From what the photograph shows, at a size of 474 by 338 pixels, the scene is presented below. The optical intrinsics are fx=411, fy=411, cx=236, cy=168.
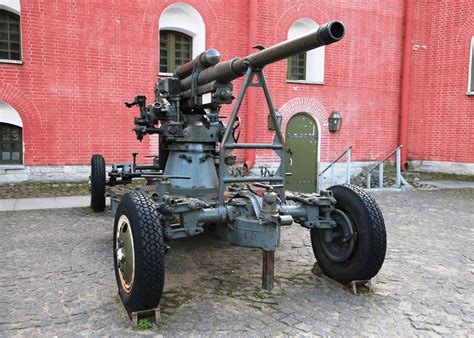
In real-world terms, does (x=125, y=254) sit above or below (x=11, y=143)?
below

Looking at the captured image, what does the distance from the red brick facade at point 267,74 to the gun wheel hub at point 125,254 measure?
7094mm

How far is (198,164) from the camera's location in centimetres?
470

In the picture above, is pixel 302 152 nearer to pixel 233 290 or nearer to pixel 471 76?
pixel 471 76

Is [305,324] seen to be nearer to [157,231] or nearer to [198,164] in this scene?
[157,231]

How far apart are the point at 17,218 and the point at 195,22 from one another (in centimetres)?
675

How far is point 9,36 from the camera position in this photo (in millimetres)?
9266

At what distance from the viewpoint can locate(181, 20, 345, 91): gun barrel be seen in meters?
2.68

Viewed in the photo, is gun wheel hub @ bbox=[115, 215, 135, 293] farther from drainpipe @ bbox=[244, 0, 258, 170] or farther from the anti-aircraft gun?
drainpipe @ bbox=[244, 0, 258, 170]

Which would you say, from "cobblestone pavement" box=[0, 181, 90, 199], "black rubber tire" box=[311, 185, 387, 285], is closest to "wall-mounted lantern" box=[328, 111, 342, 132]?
"cobblestone pavement" box=[0, 181, 90, 199]

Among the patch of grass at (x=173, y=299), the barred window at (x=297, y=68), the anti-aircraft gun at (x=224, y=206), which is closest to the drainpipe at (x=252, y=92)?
the barred window at (x=297, y=68)

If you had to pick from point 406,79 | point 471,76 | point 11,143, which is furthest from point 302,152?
point 11,143

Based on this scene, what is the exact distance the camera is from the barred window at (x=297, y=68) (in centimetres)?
1206

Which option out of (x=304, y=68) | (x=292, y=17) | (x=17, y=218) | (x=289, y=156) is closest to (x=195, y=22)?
(x=292, y=17)

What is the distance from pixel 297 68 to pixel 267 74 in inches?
56.3
